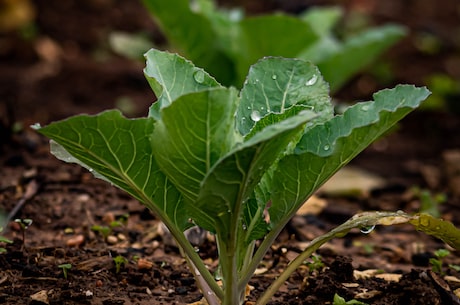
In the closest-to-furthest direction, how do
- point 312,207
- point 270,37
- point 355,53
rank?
point 312,207 < point 270,37 < point 355,53

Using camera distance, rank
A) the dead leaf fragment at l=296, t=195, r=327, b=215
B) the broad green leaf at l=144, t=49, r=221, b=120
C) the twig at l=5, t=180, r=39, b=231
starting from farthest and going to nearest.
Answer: the dead leaf fragment at l=296, t=195, r=327, b=215 < the twig at l=5, t=180, r=39, b=231 < the broad green leaf at l=144, t=49, r=221, b=120

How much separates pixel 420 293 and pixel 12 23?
4228 mm

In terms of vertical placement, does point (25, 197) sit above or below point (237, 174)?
below

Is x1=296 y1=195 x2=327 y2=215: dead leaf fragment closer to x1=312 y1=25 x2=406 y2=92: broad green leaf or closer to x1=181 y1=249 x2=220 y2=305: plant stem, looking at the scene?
x1=312 y1=25 x2=406 y2=92: broad green leaf

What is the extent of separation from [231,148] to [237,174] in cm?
8

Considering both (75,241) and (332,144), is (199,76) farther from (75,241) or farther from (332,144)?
(75,241)

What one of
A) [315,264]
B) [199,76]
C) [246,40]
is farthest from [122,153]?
[246,40]

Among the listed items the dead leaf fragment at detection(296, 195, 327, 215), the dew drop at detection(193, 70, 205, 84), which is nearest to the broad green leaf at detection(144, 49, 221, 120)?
the dew drop at detection(193, 70, 205, 84)

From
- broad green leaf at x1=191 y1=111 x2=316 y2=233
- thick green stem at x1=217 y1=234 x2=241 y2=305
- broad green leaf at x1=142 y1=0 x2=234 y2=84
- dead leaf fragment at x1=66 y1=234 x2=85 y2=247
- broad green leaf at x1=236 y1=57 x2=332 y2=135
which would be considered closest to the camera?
broad green leaf at x1=191 y1=111 x2=316 y2=233

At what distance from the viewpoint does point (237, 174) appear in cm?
166

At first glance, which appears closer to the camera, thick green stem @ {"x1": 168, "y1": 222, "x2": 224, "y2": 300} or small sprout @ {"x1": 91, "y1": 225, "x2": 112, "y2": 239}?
thick green stem @ {"x1": 168, "y1": 222, "x2": 224, "y2": 300}

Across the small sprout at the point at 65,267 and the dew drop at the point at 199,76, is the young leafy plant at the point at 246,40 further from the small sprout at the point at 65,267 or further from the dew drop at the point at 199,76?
the small sprout at the point at 65,267

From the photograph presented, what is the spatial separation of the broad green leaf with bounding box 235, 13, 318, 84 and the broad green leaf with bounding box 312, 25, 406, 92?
202 millimetres

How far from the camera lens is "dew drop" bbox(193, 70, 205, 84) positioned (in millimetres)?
1946
